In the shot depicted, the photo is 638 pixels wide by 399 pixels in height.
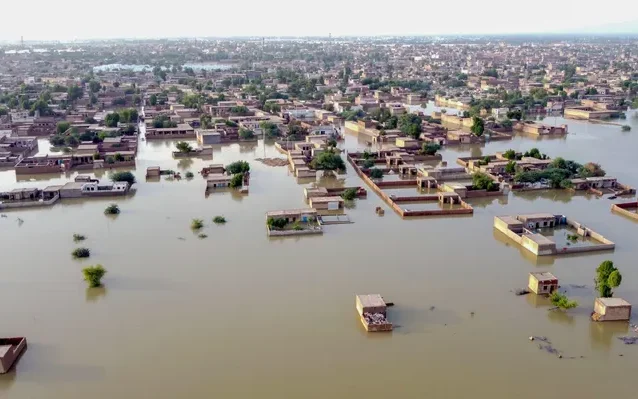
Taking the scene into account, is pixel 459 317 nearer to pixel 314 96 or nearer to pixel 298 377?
pixel 298 377

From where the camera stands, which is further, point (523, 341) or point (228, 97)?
point (228, 97)

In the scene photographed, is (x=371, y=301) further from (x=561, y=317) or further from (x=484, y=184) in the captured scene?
(x=484, y=184)

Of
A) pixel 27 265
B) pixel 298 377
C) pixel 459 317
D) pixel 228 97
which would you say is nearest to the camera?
pixel 298 377

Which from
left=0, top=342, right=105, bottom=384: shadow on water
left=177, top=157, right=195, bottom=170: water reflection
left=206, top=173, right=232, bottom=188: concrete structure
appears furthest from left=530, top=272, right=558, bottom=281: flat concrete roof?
left=177, top=157, right=195, bottom=170: water reflection

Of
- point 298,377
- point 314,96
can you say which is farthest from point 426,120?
point 298,377

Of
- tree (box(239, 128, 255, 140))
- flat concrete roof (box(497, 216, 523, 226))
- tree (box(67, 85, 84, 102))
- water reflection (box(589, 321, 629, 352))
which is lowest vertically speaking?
water reflection (box(589, 321, 629, 352))

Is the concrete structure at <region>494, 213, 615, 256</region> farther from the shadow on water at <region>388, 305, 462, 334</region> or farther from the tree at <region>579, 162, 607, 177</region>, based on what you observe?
the tree at <region>579, 162, 607, 177</region>

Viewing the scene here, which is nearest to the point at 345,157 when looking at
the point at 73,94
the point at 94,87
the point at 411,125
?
the point at 411,125
